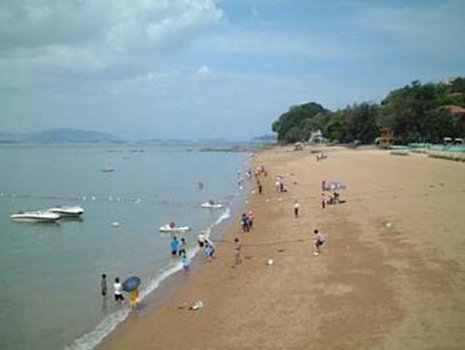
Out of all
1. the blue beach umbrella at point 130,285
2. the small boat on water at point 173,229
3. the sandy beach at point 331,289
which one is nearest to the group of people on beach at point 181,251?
the sandy beach at point 331,289

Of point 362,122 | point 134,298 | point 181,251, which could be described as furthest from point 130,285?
point 362,122

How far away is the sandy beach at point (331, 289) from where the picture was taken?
14992 mm

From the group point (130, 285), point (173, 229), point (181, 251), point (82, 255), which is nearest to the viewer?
point (130, 285)

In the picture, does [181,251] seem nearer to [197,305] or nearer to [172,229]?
[172,229]

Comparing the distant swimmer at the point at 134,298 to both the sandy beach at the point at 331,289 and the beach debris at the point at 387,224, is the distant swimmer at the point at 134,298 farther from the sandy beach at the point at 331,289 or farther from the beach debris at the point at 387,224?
the beach debris at the point at 387,224

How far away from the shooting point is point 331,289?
1912 centimetres

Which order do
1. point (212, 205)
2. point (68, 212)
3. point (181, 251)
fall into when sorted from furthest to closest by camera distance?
point (212, 205) < point (68, 212) < point (181, 251)

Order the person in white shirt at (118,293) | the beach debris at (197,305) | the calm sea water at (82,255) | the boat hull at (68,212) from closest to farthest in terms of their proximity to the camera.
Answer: the calm sea water at (82,255) → the beach debris at (197,305) → the person in white shirt at (118,293) → the boat hull at (68,212)

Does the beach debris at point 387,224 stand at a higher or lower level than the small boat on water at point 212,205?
higher

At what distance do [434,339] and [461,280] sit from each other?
5.14 m


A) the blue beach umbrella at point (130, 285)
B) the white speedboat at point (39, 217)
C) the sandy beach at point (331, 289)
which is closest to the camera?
the sandy beach at point (331, 289)

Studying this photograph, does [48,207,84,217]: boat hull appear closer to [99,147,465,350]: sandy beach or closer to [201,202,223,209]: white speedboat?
[201,202,223,209]: white speedboat

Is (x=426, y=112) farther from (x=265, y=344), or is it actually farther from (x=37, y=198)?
(x=265, y=344)

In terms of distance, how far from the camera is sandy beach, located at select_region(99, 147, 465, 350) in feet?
49.2
